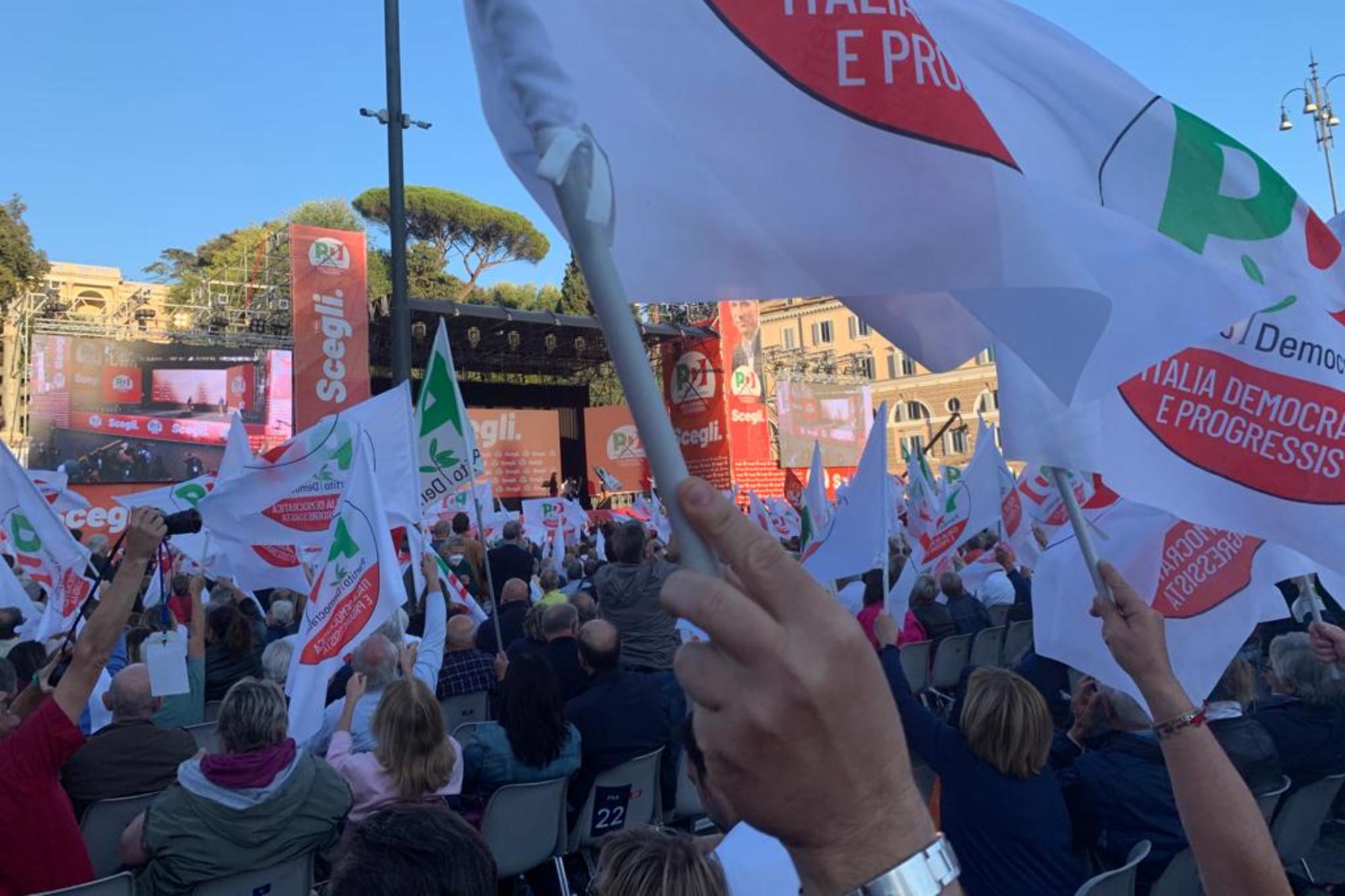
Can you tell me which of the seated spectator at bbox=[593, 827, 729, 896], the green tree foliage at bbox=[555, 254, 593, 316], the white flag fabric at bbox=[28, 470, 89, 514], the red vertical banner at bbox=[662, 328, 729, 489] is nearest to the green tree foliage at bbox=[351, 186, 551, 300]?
the green tree foliage at bbox=[555, 254, 593, 316]

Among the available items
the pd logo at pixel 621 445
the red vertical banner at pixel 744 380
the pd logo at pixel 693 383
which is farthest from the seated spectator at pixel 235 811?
the pd logo at pixel 621 445

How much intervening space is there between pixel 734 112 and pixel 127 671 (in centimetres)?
339

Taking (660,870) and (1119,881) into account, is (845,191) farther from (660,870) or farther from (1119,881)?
(1119,881)

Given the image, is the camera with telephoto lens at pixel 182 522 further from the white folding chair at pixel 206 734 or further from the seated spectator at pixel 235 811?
the white folding chair at pixel 206 734

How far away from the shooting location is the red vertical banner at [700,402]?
96.3ft

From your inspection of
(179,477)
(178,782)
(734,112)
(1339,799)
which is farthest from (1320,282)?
(179,477)

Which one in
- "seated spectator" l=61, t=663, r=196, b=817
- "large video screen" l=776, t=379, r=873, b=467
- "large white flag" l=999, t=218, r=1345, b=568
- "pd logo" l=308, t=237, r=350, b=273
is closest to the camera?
"large white flag" l=999, t=218, r=1345, b=568

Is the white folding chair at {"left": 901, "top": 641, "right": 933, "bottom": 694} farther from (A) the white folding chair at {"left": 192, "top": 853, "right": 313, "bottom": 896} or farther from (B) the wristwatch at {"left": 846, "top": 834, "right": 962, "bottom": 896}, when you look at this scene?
(B) the wristwatch at {"left": 846, "top": 834, "right": 962, "bottom": 896}

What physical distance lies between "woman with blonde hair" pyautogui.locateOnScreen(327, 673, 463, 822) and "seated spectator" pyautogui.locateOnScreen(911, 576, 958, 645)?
15.0 ft

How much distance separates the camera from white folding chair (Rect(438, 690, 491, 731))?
18.9 feet

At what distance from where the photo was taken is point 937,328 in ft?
6.84

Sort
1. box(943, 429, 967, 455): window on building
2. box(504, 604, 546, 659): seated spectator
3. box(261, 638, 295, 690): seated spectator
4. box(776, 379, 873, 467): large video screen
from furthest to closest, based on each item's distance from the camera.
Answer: box(943, 429, 967, 455): window on building
box(776, 379, 873, 467): large video screen
box(504, 604, 546, 659): seated spectator
box(261, 638, 295, 690): seated spectator

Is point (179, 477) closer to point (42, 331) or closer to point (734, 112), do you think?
point (42, 331)

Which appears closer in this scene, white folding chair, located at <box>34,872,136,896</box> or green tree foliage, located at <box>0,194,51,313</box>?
white folding chair, located at <box>34,872,136,896</box>
